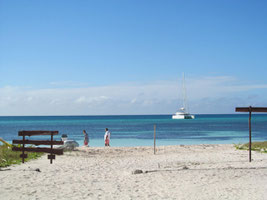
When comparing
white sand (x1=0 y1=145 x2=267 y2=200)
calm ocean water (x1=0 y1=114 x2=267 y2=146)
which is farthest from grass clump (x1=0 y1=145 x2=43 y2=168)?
calm ocean water (x1=0 y1=114 x2=267 y2=146)

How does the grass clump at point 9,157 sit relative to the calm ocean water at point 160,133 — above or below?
above

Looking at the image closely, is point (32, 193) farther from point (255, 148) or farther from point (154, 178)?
point (255, 148)

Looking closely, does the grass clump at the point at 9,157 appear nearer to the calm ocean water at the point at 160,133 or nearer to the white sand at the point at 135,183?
the white sand at the point at 135,183

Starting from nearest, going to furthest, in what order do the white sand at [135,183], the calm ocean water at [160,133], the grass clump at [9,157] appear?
1. the white sand at [135,183]
2. the grass clump at [9,157]
3. the calm ocean water at [160,133]

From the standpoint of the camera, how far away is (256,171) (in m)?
11.5

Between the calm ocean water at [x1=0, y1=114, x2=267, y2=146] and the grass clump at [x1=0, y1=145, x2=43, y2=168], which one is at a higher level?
the grass clump at [x1=0, y1=145, x2=43, y2=168]

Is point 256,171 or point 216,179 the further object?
point 256,171

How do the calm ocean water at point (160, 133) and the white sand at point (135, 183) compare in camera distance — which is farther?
the calm ocean water at point (160, 133)

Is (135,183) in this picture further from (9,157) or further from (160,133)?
(160,133)

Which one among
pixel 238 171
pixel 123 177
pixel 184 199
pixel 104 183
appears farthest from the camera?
pixel 238 171

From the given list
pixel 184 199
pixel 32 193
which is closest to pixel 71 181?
pixel 32 193

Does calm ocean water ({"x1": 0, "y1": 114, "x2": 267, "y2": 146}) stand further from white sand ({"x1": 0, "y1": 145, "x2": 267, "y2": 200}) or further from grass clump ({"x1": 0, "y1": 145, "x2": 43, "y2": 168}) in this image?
white sand ({"x1": 0, "y1": 145, "x2": 267, "y2": 200})

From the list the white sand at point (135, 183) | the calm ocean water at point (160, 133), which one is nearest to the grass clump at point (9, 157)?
the white sand at point (135, 183)

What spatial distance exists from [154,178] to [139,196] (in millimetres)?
2294
